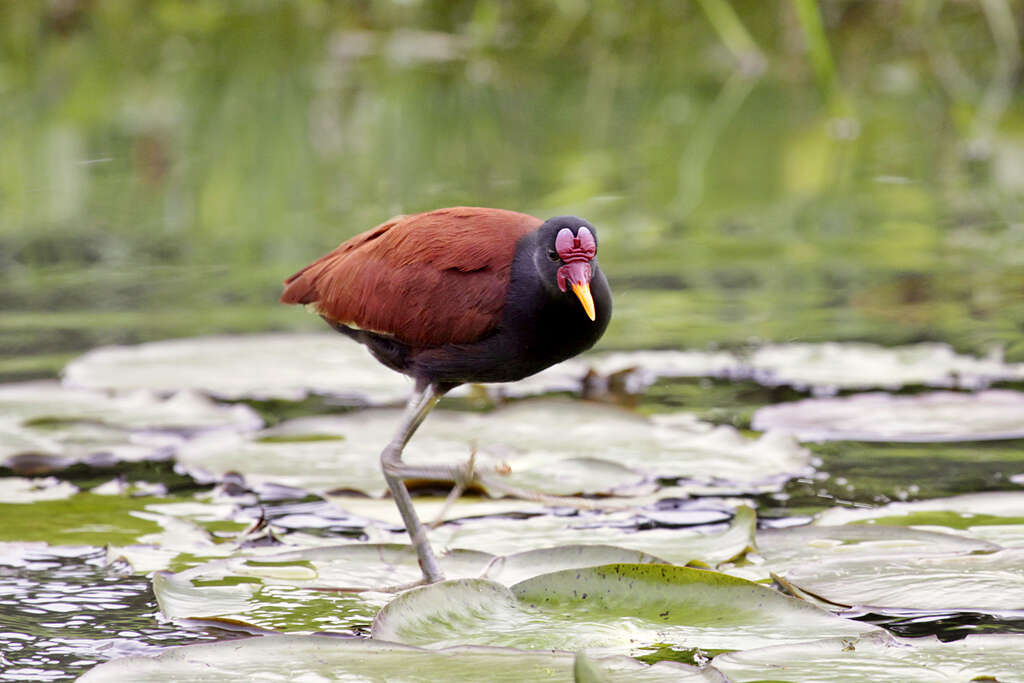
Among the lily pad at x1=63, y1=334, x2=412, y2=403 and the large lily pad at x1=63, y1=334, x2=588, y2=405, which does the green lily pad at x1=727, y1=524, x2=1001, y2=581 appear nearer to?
the large lily pad at x1=63, y1=334, x2=588, y2=405

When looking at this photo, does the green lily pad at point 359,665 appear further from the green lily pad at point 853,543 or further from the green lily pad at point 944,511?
the green lily pad at point 944,511

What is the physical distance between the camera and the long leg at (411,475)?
3123 millimetres

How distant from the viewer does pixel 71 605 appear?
302 cm

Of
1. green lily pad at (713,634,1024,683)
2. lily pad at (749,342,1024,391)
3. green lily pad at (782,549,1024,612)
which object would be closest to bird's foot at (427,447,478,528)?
green lily pad at (782,549,1024,612)

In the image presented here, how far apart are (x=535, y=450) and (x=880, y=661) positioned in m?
1.62

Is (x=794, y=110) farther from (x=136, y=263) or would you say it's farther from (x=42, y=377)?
(x=42, y=377)

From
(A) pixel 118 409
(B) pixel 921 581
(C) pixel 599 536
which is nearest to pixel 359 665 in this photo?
(C) pixel 599 536

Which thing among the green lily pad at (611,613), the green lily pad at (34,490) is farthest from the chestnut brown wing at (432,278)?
the green lily pad at (34,490)

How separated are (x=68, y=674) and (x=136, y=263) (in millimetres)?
4146

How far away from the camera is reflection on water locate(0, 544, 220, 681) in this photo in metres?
2.72

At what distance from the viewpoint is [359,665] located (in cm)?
250

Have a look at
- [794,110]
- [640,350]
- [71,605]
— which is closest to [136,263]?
[640,350]

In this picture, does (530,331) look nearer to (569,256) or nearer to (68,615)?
(569,256)

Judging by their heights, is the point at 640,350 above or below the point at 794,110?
below
